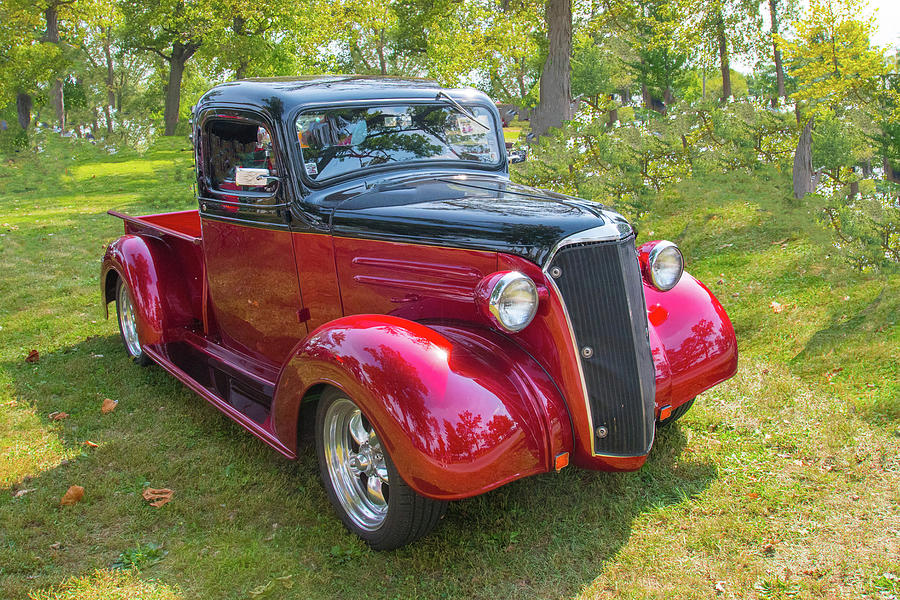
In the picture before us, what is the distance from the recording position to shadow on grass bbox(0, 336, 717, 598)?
10.3ft

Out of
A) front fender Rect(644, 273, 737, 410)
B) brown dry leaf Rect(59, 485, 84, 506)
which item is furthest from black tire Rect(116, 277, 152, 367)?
front fender Rect(644, 273, 737, 410)

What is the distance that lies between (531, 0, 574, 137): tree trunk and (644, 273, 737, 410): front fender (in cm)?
815

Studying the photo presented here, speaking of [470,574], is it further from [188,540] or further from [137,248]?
[137,248]

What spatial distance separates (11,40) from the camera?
2352 centimetres

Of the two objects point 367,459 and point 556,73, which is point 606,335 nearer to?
point 367,459

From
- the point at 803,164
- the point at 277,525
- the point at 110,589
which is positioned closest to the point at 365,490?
the point at 277,525

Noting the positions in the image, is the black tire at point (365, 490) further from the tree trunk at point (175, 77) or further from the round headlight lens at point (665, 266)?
the tree trunk at point (175, 77)

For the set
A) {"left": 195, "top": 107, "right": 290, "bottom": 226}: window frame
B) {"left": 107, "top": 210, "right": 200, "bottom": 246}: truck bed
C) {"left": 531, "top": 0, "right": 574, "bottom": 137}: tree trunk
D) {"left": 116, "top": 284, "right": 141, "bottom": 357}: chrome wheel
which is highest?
{"left": 531, "top": 0, "right": 574, "bottom": 137}: tree trunk

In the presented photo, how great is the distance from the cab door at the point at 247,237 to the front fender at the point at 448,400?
104 cm

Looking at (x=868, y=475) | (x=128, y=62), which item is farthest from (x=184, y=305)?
(x=128, y=62)

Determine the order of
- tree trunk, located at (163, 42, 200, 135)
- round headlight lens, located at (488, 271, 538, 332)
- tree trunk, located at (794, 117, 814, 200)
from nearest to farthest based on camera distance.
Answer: round headlight lens, located at (488, 271, 538, 332) → tree trunk, located at (794, 117, 814, 200) → tree trunk, located at (163, 42, 200, 135)

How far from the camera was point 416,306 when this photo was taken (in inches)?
142

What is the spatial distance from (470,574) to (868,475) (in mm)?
2198

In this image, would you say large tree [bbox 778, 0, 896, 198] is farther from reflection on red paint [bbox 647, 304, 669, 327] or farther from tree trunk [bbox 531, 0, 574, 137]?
reflection on red paint [bbox 647, 304, 669, 327]
